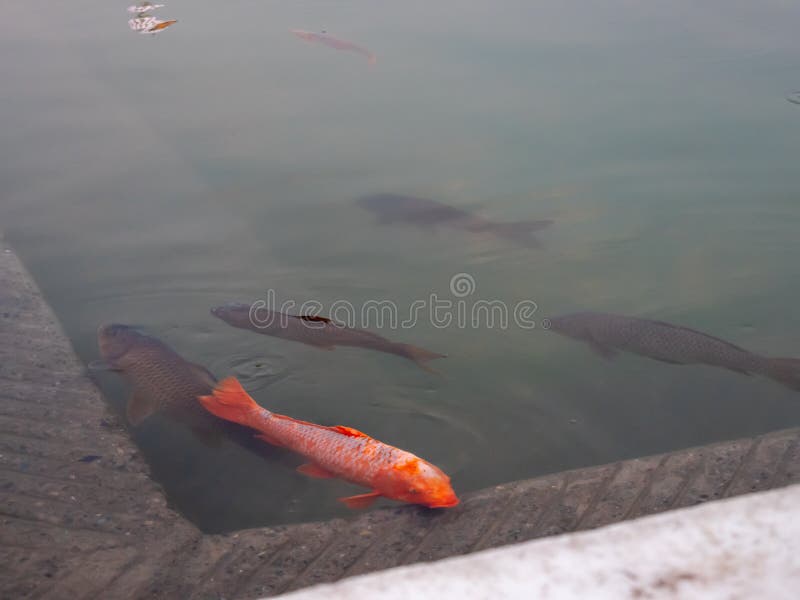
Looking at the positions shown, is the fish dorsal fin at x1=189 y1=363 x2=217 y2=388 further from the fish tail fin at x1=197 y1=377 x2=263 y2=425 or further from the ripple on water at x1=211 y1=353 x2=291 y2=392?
the fish tail fin at x1=197 y1=377 x2=263 y2=425

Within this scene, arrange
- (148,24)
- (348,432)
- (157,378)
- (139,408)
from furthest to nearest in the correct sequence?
(148,24), (157,378), (139,408), (348,432)

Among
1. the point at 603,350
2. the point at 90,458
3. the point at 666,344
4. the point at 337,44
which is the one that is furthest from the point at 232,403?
the point at 337,44

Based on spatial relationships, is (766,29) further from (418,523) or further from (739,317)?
(418,523)

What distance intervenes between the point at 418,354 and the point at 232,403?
123 cm

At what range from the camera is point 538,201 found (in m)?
6.57

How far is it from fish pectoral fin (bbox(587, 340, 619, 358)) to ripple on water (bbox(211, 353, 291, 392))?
74.0 inches

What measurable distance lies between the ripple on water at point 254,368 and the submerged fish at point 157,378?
210 mm

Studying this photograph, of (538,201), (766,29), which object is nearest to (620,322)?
Result: (538,201)

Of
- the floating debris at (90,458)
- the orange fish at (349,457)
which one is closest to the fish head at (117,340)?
the floating debris at (90,458)

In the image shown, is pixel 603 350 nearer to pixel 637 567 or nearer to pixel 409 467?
pixel 409 467

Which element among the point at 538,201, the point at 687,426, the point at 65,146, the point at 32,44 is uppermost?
the point at 32,44

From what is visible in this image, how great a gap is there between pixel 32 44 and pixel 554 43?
617 centimetres

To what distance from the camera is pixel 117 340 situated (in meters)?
4.64

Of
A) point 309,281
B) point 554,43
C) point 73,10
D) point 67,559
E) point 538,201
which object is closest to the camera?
point 67,559
